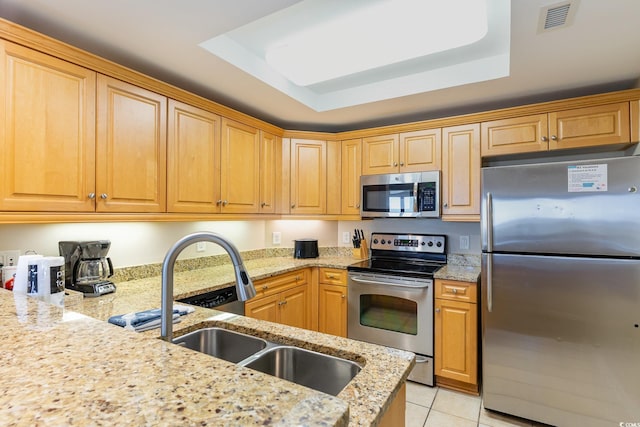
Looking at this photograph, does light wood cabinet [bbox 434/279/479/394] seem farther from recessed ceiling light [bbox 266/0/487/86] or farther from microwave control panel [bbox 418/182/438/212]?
recessed ceiling light [bbox 266/0/487/86]

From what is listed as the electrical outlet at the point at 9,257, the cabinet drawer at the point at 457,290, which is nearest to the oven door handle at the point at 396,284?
the cabinet drawer at the point at 457,290

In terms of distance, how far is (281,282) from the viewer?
2.61m

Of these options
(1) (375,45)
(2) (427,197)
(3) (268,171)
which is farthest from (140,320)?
(2) (427,197)

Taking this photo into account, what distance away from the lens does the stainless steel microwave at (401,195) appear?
274 cm

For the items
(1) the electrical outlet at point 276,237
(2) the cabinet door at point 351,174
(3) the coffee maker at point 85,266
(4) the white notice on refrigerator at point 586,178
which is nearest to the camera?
(3) the coffee maker at point 85,266

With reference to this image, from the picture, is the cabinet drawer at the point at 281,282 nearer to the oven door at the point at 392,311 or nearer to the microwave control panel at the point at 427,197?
the oven door at the point at 392,311

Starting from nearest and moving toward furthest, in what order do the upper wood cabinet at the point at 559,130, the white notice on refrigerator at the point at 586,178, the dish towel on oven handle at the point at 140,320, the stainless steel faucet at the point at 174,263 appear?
1. the stainless steel faucet at the point at 174,263
2. the dish towel on oven handle at the point at 140,320
3. the white notice on refrigerator at the point at 586,178
4. the upper wood cabinet at the point at 559,130

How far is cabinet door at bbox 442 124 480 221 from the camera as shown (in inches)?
102

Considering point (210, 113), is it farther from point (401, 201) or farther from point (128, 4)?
point (401, 201)

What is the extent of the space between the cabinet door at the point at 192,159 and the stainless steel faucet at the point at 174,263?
1.29 metres

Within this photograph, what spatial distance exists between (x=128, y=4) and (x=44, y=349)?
1.52 m

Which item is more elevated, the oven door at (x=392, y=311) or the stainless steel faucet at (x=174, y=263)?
the stainless steel faucet at (x=174, y=263)

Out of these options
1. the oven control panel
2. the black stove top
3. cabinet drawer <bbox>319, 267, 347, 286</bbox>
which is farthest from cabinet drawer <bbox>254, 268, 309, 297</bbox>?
the oven control panel

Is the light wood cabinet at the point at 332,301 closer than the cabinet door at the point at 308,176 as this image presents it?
Yes
